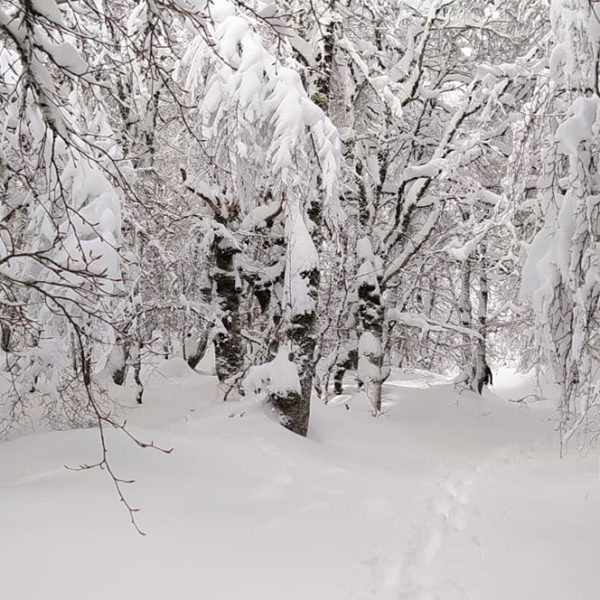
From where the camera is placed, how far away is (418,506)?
17.6ft

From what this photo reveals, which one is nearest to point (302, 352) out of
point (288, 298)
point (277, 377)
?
point (277, 377)

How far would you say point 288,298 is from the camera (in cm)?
684

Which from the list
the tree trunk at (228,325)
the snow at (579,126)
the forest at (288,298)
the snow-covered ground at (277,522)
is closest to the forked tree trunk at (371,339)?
the forest at (288,298)

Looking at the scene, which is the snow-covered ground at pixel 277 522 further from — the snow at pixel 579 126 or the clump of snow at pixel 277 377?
the snow at pixel 579 126

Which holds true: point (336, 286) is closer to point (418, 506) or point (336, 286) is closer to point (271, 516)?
point (418, 506)

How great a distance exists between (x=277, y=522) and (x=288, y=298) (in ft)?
9.61

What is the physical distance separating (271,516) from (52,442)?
7.16 ft

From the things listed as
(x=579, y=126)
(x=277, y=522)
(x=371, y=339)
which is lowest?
(x=277, y=522)

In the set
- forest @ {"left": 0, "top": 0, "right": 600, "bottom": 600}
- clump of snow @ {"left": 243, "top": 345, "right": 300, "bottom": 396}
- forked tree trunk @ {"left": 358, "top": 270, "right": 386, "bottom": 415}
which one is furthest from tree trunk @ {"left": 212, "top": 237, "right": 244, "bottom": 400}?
clump of snow @ {"left": 243, "top": 345, "right": 300, "bottom": 396}

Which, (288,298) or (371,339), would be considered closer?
(288,298)

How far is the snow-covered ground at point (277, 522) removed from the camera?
3.42m

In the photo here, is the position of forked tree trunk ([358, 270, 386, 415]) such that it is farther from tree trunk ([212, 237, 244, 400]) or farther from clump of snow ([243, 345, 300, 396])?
clump of snow ([243, 345, 300, 396])

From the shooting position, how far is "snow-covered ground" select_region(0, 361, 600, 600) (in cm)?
342

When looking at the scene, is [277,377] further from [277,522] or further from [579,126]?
[579,126]
